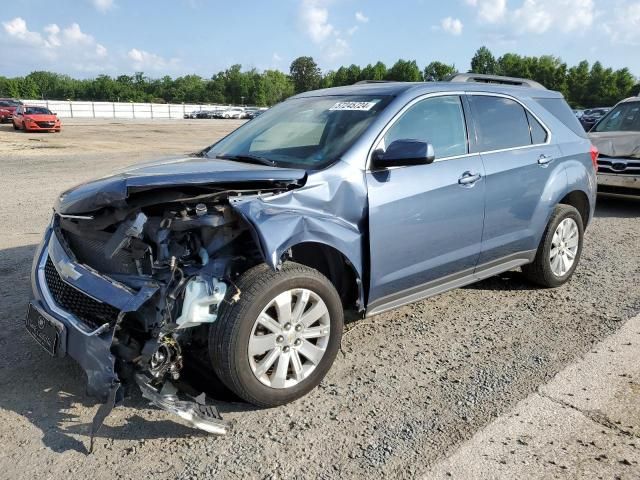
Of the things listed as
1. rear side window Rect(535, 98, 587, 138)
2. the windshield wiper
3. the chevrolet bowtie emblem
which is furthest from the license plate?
rear side window Rect(535, 98, 587, 138)

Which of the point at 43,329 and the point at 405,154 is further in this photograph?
the point at 405,154

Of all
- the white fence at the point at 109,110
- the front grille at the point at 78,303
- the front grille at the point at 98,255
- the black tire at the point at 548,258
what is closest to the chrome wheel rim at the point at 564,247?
the black tire at the point at 548,258

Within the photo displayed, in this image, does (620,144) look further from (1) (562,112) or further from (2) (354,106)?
(2) (354,106)

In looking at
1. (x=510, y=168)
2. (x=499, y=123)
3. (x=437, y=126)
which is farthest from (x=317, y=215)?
(x=499, y=123)

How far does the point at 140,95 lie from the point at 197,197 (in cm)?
12054

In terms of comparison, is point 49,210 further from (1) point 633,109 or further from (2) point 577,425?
(1) point 633,109

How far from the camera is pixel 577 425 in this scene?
3.01 meters

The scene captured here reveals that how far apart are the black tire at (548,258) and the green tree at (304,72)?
137 m

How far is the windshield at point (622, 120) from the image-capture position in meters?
9.97

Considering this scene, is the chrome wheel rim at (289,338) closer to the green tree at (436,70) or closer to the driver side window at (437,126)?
the driver side window at (437,126)

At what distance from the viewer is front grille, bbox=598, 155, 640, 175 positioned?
351 inches

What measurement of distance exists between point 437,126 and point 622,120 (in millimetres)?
7877

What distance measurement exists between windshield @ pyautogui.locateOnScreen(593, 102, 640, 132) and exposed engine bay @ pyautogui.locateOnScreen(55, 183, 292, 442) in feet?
30.0

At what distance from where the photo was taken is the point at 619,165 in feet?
29.7
